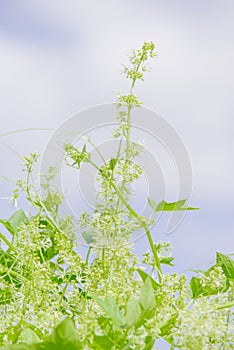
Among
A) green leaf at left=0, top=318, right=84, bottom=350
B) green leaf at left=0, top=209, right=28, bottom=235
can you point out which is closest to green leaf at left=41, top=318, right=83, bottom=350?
green leaf at left=0, top=318, right=84, bottom=350

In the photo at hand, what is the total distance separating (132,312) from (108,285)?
239mm

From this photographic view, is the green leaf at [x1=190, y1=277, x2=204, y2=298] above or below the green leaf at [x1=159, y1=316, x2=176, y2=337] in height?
above

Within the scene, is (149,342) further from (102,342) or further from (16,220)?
(16,220)

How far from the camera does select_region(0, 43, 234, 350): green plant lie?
458mm

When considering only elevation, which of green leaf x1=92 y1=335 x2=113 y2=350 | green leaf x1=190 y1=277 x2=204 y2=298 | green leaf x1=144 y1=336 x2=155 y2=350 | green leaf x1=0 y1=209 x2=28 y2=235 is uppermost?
green leaf x1=0 y1=209 x2=28 y2=235

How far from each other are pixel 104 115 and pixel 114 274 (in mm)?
263

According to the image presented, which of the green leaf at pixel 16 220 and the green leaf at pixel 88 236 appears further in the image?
the green leaf at pixel 16 220

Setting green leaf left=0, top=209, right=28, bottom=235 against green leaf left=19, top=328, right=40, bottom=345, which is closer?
green leaf left=19, top=328, right=40, bottom=345

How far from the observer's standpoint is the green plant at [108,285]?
0.46m

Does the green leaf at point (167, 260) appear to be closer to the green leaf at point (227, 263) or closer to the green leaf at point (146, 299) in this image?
the green leaf at point (227, 263)

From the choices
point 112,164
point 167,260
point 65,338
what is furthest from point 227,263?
point 65,338

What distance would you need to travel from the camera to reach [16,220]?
3.22 ft

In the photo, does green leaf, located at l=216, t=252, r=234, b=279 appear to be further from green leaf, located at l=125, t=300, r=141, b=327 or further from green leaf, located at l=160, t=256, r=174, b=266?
green leaf, located at l=125, t=300, r=141, b=327

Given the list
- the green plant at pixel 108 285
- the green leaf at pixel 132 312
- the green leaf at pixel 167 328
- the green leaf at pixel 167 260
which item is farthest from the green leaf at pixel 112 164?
the green leaf at pixel 132 312
